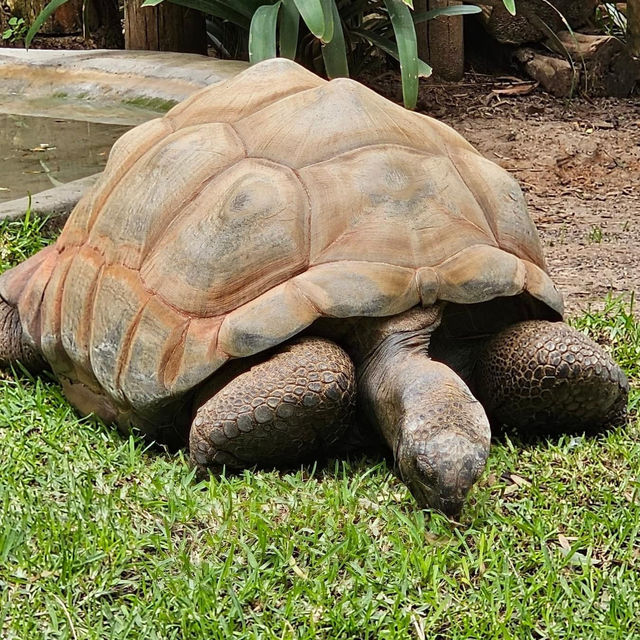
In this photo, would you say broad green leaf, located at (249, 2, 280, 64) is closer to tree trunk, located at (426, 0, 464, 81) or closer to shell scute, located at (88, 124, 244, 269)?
tree trunk, located at (426, 0, 464, 81)

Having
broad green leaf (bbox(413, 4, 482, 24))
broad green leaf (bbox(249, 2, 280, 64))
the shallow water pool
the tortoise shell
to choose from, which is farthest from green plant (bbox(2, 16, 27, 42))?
the tortoise shell

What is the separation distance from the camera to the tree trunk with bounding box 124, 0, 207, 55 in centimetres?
684

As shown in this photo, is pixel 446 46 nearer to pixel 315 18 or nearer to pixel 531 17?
pixel 531 17

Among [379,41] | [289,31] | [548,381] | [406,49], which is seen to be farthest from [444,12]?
[548,381]

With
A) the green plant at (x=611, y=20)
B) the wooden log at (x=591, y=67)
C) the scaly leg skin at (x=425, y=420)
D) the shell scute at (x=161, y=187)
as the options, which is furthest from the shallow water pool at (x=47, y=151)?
the green plant at (x=611, y=20)

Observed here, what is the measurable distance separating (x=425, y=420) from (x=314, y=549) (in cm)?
41

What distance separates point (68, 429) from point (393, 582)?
51.6 inches

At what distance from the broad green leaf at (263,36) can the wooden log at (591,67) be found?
8.38ft

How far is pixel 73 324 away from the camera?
3338 millimetres

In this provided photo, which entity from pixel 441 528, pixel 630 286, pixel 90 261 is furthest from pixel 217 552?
pixel 630 286

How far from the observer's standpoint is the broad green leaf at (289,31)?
589 centimetres

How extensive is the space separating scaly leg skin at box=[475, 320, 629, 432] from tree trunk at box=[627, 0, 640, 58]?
514 centimetres

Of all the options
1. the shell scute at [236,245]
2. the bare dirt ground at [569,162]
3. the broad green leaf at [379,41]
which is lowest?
the bare dirt ground at [569,162]

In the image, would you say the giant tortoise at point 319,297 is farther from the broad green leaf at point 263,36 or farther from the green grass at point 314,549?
the broad green leaf at point 263,36
